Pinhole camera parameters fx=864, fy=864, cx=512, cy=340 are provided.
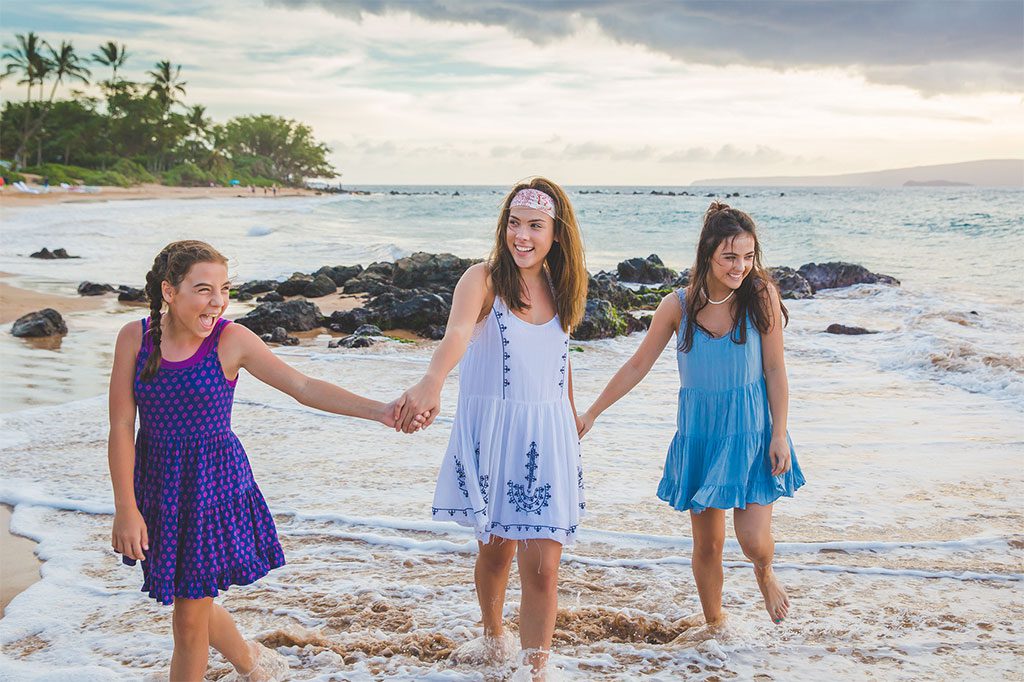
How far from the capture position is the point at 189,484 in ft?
9.21

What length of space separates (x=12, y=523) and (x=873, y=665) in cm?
434

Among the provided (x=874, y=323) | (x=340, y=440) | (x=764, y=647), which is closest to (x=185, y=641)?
Result: (x=764, y=647)

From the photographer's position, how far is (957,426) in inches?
279

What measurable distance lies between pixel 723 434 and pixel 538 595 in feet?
3.33

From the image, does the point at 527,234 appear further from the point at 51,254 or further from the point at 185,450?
the point at 51,254

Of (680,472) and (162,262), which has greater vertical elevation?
(162,262)

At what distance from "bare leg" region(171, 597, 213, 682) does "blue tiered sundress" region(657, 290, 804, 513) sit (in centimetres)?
180

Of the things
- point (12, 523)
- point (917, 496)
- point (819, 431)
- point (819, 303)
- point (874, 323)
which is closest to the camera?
point (12, 523)

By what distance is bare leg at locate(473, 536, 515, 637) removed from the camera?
332 centimetres

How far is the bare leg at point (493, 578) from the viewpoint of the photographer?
332cm

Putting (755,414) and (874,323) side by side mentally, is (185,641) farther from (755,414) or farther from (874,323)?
(874,323)

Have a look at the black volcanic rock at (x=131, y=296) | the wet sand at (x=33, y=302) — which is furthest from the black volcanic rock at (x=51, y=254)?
the black volcanic rock at (x=131, y=296)

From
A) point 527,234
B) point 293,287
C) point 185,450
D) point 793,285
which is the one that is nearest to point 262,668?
point 185,450

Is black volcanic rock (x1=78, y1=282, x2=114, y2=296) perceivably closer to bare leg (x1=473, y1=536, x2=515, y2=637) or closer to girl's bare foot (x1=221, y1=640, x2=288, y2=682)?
girl's bare foot (x1=221, y1=640, x2=288, y2=682)
